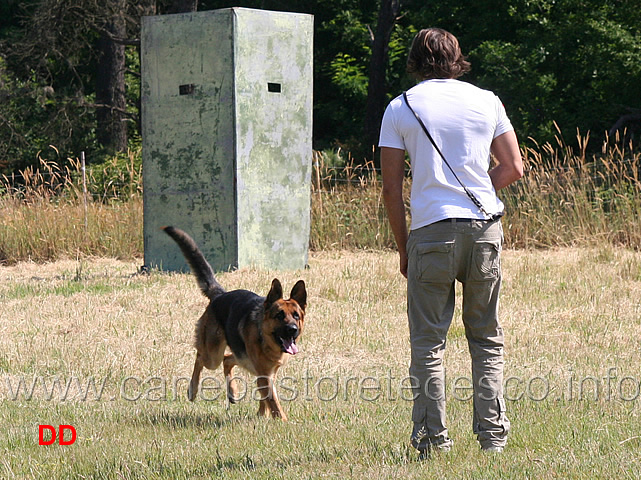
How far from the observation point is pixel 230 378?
6.62m

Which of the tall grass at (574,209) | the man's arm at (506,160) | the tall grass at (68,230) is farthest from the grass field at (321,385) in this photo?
the tall grass at (68,230)

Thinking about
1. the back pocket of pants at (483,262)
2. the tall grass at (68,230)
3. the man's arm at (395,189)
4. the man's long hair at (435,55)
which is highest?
the man's long hair at (435,55)

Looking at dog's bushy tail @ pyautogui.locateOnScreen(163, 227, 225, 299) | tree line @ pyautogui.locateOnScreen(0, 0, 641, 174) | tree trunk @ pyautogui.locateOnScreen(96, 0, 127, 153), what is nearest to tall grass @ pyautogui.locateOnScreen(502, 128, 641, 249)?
tree line @ pyautogui.locateOnScreen(0, 0, 641, 174)

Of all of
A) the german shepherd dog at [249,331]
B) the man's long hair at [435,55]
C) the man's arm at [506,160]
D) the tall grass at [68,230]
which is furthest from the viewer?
the tall grass at [68,230]

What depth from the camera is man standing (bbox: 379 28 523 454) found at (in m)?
4.28

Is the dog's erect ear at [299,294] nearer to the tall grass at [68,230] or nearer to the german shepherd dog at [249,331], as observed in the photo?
Answer: the german shepherd dog at [249,331]

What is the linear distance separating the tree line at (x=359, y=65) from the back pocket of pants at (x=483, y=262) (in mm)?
15783

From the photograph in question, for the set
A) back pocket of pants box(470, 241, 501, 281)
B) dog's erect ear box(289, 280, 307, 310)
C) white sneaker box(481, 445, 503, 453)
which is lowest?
white sneaker box(481, 445, 503, 453)

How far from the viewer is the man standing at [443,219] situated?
4281 millimetres

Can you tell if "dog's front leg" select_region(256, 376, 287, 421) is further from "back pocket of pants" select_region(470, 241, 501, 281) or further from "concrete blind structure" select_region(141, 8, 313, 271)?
"concrete blind structure" select_region(141, 8, 313, 271)

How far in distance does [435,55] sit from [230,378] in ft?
10.7

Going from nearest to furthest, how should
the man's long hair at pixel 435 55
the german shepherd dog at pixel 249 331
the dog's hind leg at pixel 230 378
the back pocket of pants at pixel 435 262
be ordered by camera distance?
the back pocket of pants at pixel 435 262
the man's long hair at pixel 435 55
the german shepherd dog at pixel 249 331
the dog's hind leg at pixel 230 378

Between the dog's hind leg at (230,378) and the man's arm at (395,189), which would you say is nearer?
the man's arm at (395,189)

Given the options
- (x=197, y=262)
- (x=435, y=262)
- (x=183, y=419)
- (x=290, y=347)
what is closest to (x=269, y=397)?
(x=290, y=347)
